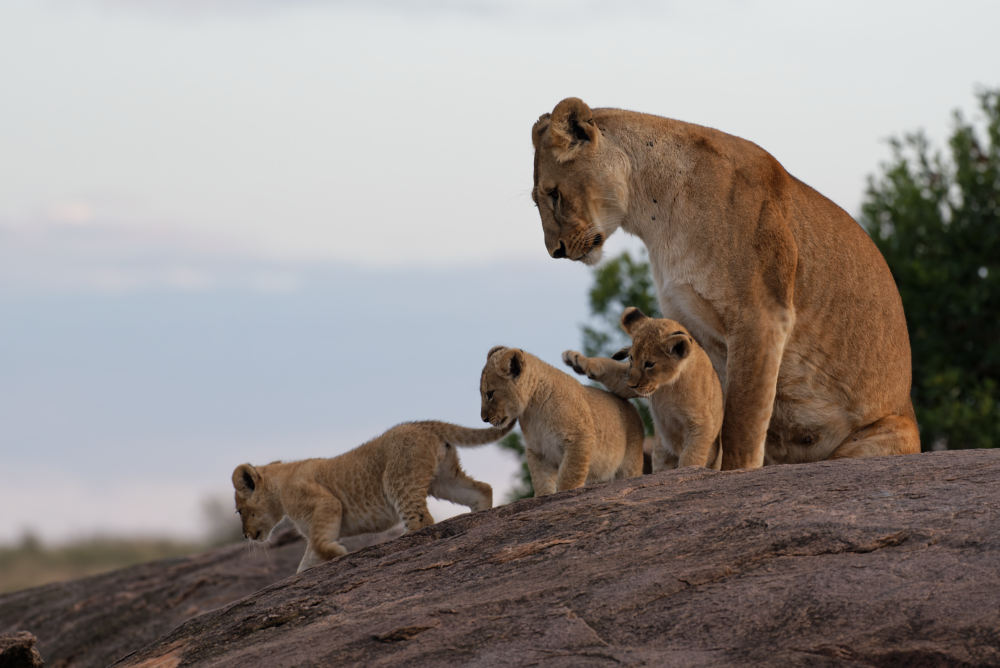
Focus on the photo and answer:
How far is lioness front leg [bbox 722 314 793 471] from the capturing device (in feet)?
20.9

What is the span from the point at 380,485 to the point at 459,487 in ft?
1.61

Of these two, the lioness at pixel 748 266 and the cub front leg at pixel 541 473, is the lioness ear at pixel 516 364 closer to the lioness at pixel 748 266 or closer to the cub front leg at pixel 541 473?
the cub front leg at pixel 541 473

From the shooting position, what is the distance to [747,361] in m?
6.37

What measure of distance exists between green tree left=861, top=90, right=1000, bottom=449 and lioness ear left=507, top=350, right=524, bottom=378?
8477 millimetres

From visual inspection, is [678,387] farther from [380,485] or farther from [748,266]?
[380,485]

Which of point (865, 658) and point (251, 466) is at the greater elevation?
point (251, 466)

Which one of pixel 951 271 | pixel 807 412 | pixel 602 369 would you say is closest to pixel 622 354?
pixel 602 369

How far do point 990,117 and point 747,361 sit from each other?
12.3 metres

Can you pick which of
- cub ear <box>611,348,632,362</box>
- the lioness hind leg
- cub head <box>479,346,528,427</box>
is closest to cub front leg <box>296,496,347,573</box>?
cub head <box>479,346,528,427</box>

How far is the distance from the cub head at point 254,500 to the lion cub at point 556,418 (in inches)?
70.4

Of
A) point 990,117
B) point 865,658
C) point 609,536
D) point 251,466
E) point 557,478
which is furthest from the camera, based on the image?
point 990,117

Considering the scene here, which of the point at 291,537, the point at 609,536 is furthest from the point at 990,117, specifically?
the point at 609,536

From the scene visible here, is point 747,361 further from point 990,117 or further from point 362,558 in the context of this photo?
point 990,117

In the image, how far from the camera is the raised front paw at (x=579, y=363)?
7.22 metres
